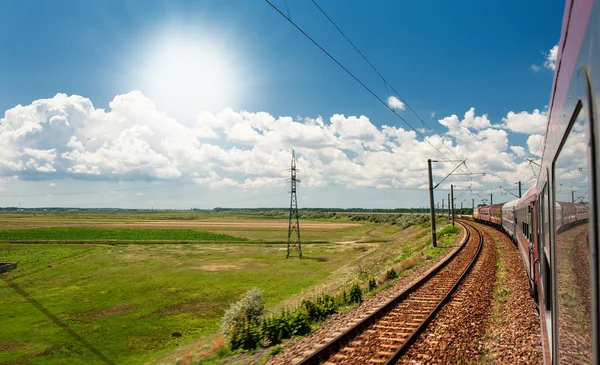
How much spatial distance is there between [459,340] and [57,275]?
41.2m

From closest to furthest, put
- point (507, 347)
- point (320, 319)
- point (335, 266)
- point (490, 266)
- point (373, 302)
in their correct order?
point (507, 347), point (320, 319), point (373, 302), point (490, 266), point (335, 266)

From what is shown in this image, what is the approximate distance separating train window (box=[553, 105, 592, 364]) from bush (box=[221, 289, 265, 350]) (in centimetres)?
972

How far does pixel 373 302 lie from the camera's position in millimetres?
14039

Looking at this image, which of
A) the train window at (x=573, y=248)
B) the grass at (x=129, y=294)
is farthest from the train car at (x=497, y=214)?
the train window at (x=573, y=248)

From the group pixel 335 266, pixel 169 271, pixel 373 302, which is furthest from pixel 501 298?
pixel 169 271

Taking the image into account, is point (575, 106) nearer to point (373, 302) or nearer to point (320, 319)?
point (320, 319)

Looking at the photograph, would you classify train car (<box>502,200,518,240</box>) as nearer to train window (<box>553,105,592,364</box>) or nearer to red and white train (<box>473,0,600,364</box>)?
train window (<box>553,105,592,364</box>)

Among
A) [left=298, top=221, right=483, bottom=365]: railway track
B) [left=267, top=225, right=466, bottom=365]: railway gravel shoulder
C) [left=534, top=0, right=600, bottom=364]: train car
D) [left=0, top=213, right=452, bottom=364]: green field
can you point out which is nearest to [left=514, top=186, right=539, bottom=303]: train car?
[left=298, top=221, right=483, bottom=365]: railway track

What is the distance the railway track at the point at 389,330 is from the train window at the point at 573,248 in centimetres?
526

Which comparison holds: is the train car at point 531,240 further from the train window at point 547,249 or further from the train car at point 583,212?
the train car at point 583,212

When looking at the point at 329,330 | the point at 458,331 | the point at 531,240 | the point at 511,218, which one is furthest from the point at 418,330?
the point at 511,218

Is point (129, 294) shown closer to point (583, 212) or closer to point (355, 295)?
point (355, 295)

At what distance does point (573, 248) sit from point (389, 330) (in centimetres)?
812

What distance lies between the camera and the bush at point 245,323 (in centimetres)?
1181
